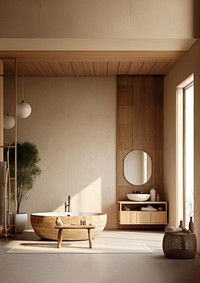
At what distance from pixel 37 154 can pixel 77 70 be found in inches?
71.4

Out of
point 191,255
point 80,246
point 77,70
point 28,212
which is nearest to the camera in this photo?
point 191,255

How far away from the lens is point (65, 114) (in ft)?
36.9

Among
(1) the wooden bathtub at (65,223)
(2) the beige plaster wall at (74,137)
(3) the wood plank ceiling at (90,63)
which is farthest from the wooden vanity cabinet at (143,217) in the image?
(3) the wood plank ceiling at (90,63)

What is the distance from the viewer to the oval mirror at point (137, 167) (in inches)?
437

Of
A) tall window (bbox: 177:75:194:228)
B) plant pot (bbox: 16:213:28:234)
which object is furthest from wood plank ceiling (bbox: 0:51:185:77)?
plant pot (bbox: 16:213:28:234)

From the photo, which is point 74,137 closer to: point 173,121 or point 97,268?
point 173,121

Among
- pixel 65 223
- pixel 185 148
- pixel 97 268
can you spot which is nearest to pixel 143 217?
pixel 185 148

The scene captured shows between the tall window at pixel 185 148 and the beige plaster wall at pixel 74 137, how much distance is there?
72.7 inches

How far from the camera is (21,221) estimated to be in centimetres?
1030

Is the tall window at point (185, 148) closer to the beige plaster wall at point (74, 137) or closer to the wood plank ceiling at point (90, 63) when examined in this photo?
the wood plank ceiling at point (90, 63)

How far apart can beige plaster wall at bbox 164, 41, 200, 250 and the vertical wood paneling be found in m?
0.29

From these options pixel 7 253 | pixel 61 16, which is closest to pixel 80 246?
pixel 7 253

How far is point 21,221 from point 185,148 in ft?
10.3

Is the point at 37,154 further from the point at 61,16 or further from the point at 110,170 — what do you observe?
the point at 61,16
